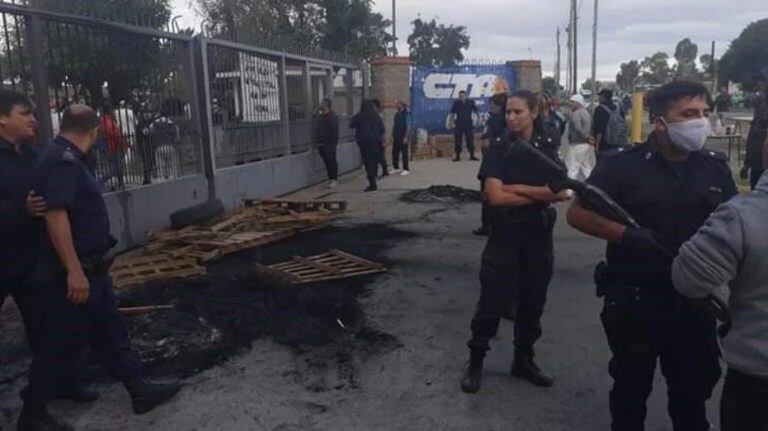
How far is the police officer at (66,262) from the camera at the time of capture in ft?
11.0

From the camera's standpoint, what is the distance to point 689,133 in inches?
106

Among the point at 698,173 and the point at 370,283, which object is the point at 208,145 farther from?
the point at 698,173

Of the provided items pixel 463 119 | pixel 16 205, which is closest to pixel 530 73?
pixel 463 119

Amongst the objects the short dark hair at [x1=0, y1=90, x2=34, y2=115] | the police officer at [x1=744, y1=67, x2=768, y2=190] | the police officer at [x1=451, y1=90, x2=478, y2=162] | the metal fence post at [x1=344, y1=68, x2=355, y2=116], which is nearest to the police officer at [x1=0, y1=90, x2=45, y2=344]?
the short dark hair at [x1=0, y1=90, x2=34, y2=115]

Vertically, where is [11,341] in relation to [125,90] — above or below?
below

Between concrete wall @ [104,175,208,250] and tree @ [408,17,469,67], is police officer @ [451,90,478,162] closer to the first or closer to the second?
concrete wall @ [104,175,208,250]

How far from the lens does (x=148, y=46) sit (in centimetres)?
854

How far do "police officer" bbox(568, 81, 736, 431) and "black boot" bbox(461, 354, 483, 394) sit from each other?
48.5 inches

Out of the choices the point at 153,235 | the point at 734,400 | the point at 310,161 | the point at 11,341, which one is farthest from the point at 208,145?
the point at 734,400

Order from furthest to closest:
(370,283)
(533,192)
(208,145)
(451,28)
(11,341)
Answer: (451,28)
(208,145)
(370,283)
(11,341)
(533,192)

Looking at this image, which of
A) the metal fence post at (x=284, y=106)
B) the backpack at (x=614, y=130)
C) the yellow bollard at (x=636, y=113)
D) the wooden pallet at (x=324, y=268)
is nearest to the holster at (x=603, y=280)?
the wooden pallet at (x=324, y=268)

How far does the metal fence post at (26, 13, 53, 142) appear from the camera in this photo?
21.2ft

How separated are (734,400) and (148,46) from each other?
806 cm

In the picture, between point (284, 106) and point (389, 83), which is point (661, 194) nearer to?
point (284, 106)
